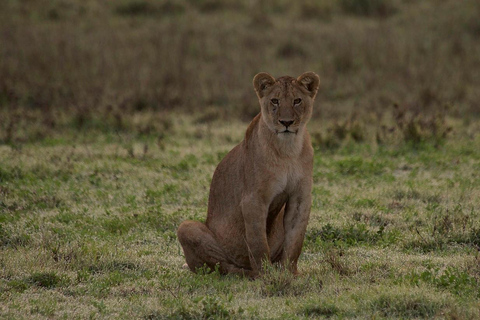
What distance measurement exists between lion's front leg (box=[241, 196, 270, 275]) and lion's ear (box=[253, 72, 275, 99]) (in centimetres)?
92

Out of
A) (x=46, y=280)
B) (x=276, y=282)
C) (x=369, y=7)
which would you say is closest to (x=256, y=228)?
(x=276, y=282)

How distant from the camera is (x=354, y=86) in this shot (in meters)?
17.5

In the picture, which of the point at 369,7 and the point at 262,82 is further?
the point at 369,7

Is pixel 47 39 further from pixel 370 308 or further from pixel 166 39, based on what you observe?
pixel 370 308

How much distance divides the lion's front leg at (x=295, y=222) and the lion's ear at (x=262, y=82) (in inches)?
36.1

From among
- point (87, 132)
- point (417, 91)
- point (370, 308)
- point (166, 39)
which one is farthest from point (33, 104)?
point (370, 308)

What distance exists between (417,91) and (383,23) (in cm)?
563

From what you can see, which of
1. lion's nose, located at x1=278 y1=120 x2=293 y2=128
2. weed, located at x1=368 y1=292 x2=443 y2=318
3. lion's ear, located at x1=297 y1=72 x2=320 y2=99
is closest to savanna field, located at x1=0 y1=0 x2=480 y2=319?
weed, located at x1=368 y1=292 x2=443 y2=318

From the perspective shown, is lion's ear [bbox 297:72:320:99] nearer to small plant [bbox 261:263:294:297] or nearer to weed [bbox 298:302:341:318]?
small plant [bbox 261:263:294:297]

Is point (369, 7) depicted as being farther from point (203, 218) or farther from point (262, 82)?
point (262, 82)

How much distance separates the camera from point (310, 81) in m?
6.08

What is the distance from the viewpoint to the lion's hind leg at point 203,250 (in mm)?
6125

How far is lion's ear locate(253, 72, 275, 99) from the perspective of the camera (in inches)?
239

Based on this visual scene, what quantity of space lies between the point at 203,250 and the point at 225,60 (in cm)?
1321
